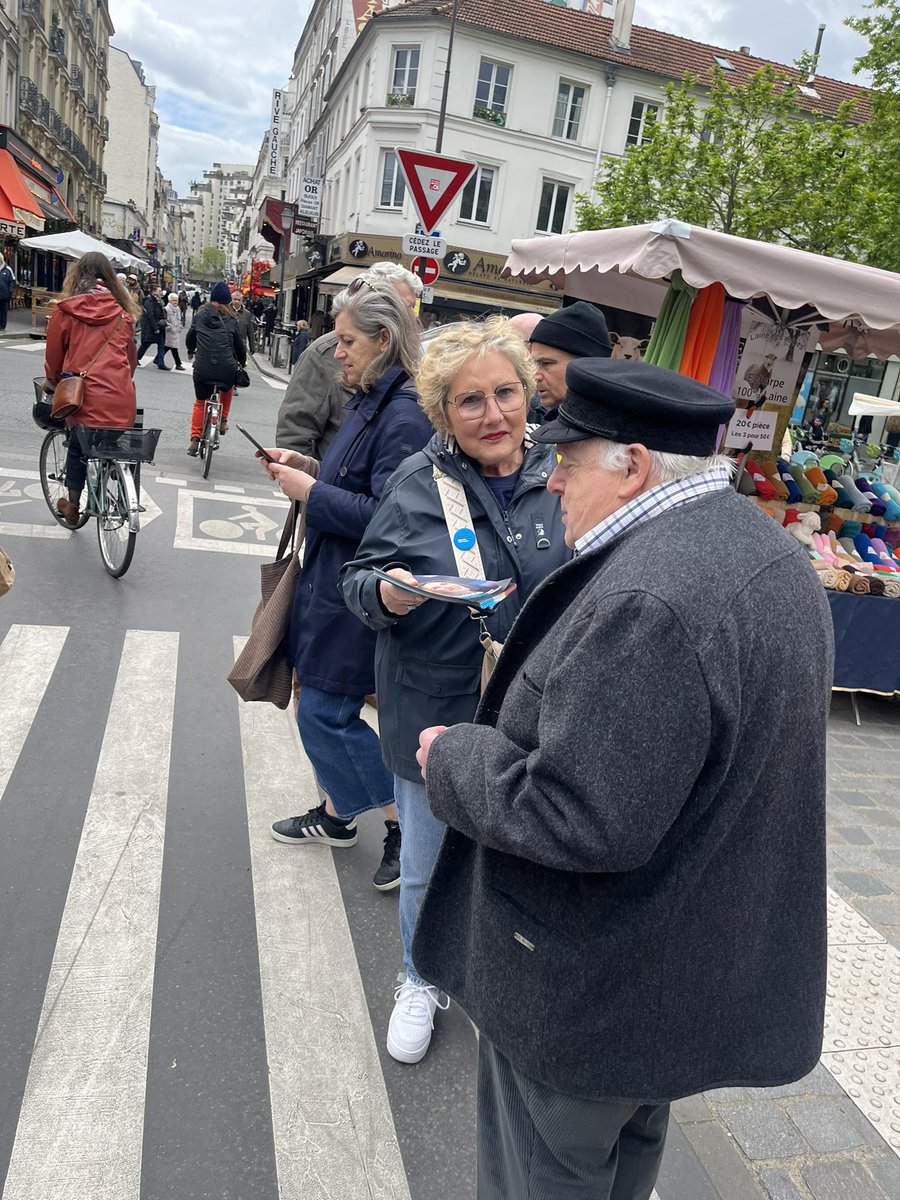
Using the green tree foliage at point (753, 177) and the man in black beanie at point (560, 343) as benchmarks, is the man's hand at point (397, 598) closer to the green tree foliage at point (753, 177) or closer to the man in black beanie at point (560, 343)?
the man in black beanie at point (560, 343)

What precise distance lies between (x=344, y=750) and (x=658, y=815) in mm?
2047

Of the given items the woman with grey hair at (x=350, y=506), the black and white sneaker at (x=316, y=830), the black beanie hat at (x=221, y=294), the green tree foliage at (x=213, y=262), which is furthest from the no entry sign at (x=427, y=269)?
the green tree foliage at (x=213, y=262)

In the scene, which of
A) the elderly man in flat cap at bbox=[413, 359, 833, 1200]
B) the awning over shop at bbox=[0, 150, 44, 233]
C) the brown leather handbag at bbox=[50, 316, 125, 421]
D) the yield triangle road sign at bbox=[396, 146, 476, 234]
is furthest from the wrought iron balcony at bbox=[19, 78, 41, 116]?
the elderly man in flat cap at bbox=[413, 359, 833, 1200]

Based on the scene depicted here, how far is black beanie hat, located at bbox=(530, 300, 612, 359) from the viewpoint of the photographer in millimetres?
3412

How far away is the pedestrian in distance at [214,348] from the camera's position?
9.98m

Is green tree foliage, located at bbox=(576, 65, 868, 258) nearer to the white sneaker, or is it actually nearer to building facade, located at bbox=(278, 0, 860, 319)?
building facade, located at bbox=(278, 0, 860, 319)

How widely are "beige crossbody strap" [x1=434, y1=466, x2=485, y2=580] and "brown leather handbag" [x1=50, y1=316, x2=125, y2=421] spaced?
4.57 metres

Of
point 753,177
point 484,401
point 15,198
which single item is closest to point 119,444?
point 484,401

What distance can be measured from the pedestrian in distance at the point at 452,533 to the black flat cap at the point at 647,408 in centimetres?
→ 86

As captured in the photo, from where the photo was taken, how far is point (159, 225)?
113125mm

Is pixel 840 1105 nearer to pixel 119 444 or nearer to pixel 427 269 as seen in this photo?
pixel 119 444

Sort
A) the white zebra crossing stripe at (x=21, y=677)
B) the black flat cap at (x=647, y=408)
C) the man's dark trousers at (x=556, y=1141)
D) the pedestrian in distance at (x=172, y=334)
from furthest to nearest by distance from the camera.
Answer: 1. the pedestrian in distance at (x=172, y=334)
2. the white zebra crossing stripe at (x=21, y=677)
3. the man's dark trousers at (x=556, y=1141)
4. the black flat cap at (x=647, y=408)

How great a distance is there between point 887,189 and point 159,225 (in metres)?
113

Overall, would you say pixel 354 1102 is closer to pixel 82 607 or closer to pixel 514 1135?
pixel 514 1135
